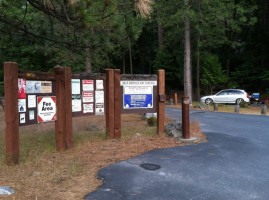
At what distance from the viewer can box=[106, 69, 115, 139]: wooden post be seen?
7.82 meters

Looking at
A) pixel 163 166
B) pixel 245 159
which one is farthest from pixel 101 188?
pixel 245 159

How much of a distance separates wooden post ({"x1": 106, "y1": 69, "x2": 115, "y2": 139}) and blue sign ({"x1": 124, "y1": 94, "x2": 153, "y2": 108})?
2.13 feet

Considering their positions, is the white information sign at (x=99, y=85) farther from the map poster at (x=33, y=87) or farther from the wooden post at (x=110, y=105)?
the map poster at (x=33, y=87)

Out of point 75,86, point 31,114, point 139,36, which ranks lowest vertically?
point 31,114

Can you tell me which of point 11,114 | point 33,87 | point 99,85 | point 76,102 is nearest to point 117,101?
point 99,85

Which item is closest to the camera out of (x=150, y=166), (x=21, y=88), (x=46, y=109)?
(x=150, y=166)

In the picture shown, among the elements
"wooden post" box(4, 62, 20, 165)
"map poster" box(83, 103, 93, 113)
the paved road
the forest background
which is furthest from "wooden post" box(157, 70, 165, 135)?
"wooden post" box(4, 62, 20, 165)

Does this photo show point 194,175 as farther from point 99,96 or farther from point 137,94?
point 137,94

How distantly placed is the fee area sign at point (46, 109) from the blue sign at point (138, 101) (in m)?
2.54

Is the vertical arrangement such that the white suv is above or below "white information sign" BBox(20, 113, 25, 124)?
above

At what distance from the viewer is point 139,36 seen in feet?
85.1

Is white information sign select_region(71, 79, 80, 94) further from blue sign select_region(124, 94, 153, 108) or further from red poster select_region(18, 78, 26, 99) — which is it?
blue sign select_region(124, 94, 153, 108)

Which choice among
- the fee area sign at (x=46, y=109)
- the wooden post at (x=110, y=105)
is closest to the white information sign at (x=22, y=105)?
the fee area sign at (x=46, y=109)

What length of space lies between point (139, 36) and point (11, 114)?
2168cm
